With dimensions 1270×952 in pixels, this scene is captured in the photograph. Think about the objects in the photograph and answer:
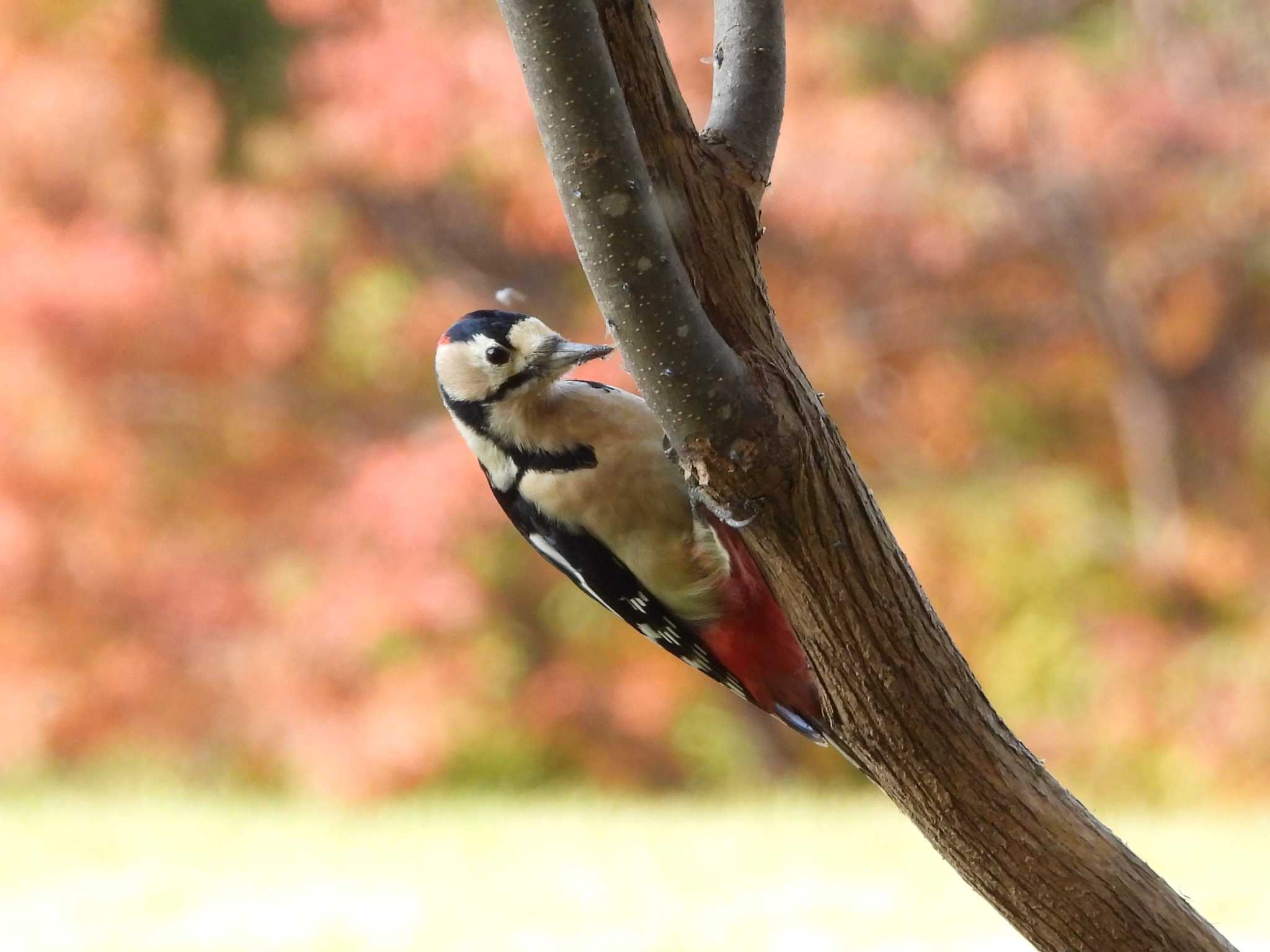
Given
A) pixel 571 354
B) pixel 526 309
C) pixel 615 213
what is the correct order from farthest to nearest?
1. pixel 526 309
2. pixel 571 354
3. pixel 615 213

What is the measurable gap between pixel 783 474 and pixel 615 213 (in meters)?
0.19

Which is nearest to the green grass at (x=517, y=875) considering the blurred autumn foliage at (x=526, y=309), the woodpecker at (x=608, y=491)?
the blurred autumn foliage at (x=526, y=309)

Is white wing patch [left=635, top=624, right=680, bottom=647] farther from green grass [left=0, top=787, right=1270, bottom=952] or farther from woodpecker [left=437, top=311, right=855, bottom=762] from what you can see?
green grass [left=0, top=787, right=1270, bottom=952]

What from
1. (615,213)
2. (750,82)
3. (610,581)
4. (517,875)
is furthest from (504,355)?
(517,875)

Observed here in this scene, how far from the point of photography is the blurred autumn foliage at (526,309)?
11.2 feet

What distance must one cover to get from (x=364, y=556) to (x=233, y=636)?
584 millimetres

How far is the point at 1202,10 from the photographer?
389 centimetres

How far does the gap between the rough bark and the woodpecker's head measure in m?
0.38

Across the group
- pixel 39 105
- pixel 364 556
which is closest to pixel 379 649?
pixel 364 556

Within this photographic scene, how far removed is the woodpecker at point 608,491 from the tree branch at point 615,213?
47 cm

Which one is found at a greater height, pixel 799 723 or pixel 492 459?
pixel 492 459

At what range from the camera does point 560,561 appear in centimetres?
147

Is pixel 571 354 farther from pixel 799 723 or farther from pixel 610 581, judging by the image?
pixel 799 723

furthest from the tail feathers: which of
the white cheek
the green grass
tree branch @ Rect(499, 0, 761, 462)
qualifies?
the green grass
